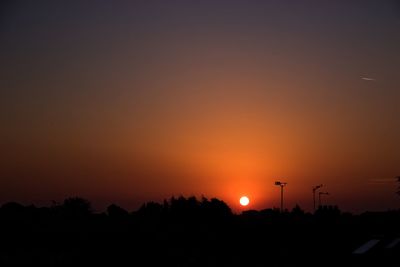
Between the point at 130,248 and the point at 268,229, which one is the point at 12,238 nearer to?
the point at 130,248

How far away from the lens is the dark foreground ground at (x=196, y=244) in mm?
33000

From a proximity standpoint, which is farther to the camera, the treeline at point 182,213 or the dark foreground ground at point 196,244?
the treeline at point 182,213

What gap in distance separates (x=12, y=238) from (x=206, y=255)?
63.9 feet

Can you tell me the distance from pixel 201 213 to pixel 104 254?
3484cm

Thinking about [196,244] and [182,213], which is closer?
[196,244]

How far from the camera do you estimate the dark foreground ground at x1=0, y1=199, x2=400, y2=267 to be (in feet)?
108

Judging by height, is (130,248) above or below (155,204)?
below

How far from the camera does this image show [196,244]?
4275 cm

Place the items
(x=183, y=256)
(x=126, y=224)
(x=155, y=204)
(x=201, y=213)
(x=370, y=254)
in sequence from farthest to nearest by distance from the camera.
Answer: (x=155, y=204), (x=201, y=213), (x=126, y=224), (x=183, y=256), (x=370, y=254)

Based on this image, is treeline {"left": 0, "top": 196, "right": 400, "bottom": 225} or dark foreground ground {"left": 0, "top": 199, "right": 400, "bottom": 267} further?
treeline {"left": 0, "top": 196, "right": 400, "bottom": 225}

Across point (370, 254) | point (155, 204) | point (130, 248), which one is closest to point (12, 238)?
point (130, 248)

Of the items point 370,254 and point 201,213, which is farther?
point 201,213

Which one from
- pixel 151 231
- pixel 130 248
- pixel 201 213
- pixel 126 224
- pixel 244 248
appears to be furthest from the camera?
pixel 201 213

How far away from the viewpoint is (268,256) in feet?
124
